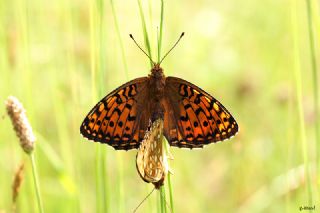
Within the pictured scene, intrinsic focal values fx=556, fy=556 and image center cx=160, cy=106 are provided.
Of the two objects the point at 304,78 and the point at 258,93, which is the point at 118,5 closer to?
the point at 258,93

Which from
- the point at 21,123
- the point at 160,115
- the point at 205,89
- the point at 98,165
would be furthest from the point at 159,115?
the point at 205,89

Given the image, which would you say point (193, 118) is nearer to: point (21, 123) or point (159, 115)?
point (159, 115)

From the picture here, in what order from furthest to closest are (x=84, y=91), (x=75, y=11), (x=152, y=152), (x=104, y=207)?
(x=75, y=11)
(x=84, y=91)
(x=104, y=207)
(x=152, y=152)

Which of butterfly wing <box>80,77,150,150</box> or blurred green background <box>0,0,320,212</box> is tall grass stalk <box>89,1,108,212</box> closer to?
butterfly wing <box>80,77,150,150</box>

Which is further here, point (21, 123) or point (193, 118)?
point (193, 118)

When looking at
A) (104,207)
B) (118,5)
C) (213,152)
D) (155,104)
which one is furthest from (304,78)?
(104,207)
